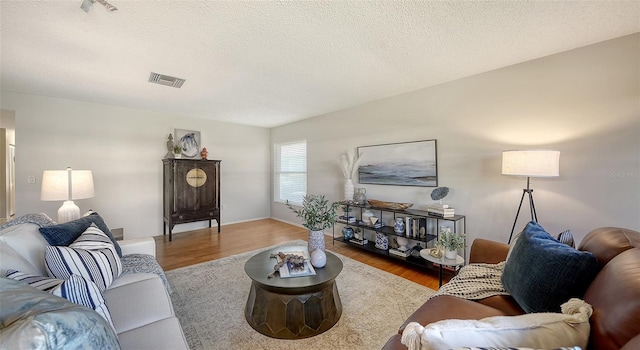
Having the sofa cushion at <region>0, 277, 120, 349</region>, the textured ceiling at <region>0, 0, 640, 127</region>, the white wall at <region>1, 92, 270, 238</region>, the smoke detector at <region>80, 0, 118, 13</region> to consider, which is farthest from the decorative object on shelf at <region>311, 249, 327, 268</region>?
the white wall at <region>1, 92, 270, 238</region>

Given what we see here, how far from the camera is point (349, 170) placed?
13.1 ft

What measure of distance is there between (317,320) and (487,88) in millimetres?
2904

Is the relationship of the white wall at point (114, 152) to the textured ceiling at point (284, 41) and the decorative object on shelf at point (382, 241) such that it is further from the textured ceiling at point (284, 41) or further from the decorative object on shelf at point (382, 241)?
the decorative object on shelf at point (382, 241)

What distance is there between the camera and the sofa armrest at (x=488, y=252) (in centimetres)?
187

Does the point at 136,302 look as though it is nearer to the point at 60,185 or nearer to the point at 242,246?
the point at 60,185

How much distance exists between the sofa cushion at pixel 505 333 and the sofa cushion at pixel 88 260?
66.4 inches

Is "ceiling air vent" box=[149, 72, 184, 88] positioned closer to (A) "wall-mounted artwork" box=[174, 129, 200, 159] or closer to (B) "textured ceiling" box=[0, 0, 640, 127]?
(B) "textured ceiling" box=[0, 0, 640, 127]

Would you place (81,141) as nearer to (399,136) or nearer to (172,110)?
(172,110)

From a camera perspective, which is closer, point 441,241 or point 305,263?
point 305,263

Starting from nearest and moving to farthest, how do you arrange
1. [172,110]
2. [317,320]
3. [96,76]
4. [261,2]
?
[261,2] < [317,320] < [96,76] < [172,110]

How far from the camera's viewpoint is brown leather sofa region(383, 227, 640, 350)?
75 centimetres

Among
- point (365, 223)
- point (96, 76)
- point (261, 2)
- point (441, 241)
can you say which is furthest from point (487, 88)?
point (96, 76)

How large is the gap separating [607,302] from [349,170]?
320cm

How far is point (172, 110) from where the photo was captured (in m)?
4.29
